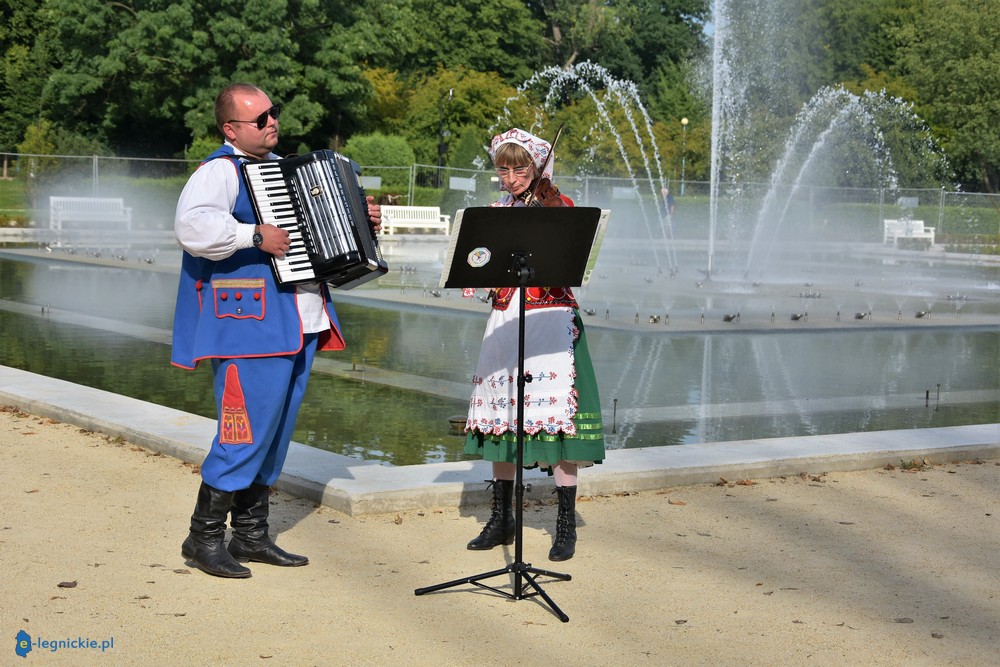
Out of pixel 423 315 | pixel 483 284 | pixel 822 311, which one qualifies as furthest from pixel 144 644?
pixel 822 311

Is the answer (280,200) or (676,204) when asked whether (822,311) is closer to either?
(280,200)

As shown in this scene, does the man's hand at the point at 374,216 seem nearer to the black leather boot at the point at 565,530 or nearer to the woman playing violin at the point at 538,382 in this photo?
the woman playing violin at the point at 538,382

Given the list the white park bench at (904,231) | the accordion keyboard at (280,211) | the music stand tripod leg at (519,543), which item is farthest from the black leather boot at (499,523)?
the white park bench at (904,231)

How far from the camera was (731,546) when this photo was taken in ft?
19.3

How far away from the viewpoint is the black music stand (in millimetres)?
4777

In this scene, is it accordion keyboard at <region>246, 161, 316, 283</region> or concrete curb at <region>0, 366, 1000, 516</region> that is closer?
accordion keyboard at <region>246, 161, 316, 283</region>

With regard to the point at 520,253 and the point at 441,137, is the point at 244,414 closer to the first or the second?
the point at 520,253

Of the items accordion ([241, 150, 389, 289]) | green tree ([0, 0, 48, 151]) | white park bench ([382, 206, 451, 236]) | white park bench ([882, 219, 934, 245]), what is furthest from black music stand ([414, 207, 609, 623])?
green tree ([0, 0, 48, 151])

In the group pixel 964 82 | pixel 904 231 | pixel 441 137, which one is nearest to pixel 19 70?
pixel 441 137

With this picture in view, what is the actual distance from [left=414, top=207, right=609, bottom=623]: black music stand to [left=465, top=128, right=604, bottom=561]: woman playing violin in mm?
481

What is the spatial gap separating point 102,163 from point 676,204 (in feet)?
59.4

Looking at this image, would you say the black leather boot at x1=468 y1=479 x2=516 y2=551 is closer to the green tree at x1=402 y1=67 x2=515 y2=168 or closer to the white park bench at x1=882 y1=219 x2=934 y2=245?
the white park bench at x1=882 y1=219 x2=934 y2=245

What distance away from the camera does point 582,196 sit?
39.6 metres

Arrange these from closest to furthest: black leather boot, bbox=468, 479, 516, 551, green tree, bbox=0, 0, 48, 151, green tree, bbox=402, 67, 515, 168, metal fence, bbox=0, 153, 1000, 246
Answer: black leather boot, bbox=468, 479, 516, 551 < metal fence, bbox=0, 153, 1000, 246 < green tree, bbox=402, 67, 515, 168 < green tree, bbox=0, 0, 48, 151
